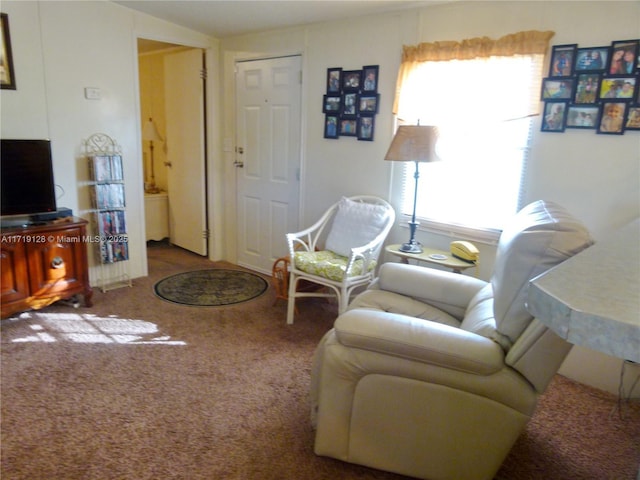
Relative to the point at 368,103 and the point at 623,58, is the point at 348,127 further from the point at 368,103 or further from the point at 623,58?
the point at 623,58

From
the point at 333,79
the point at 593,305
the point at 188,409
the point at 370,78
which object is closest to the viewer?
the point at 593,305

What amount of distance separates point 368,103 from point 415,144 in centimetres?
74

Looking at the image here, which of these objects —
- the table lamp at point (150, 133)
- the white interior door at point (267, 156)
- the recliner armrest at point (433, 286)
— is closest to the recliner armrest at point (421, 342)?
the recliner armrest at point (433, 286)

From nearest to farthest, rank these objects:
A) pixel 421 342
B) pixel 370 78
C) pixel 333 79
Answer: pixel 421 342 → pixel 370 78 → pixel 333 79

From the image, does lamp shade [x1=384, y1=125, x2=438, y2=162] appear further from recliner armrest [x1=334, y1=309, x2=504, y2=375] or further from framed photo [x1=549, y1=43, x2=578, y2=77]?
recliner armrest [x1=334, y1=309, x2=504, y2=375]

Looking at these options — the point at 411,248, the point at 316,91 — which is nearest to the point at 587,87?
the point at 411,248

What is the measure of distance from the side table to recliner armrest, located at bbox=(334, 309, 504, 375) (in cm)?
111

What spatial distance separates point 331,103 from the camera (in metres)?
3.53

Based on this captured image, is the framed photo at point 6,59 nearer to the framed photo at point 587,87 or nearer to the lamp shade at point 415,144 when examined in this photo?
the lamp shade at point 415,144

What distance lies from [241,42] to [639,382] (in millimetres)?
4032

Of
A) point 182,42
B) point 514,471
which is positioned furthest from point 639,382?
point 182,42

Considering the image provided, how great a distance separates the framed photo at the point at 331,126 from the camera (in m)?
3.54

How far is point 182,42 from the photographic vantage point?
13.1ft

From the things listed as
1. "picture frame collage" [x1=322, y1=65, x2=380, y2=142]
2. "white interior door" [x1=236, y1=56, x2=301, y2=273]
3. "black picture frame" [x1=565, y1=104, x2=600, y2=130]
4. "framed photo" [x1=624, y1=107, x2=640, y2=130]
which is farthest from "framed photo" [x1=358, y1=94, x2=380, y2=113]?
"framed photo" [x1=624, y1=107, x2=640, y2=130]
